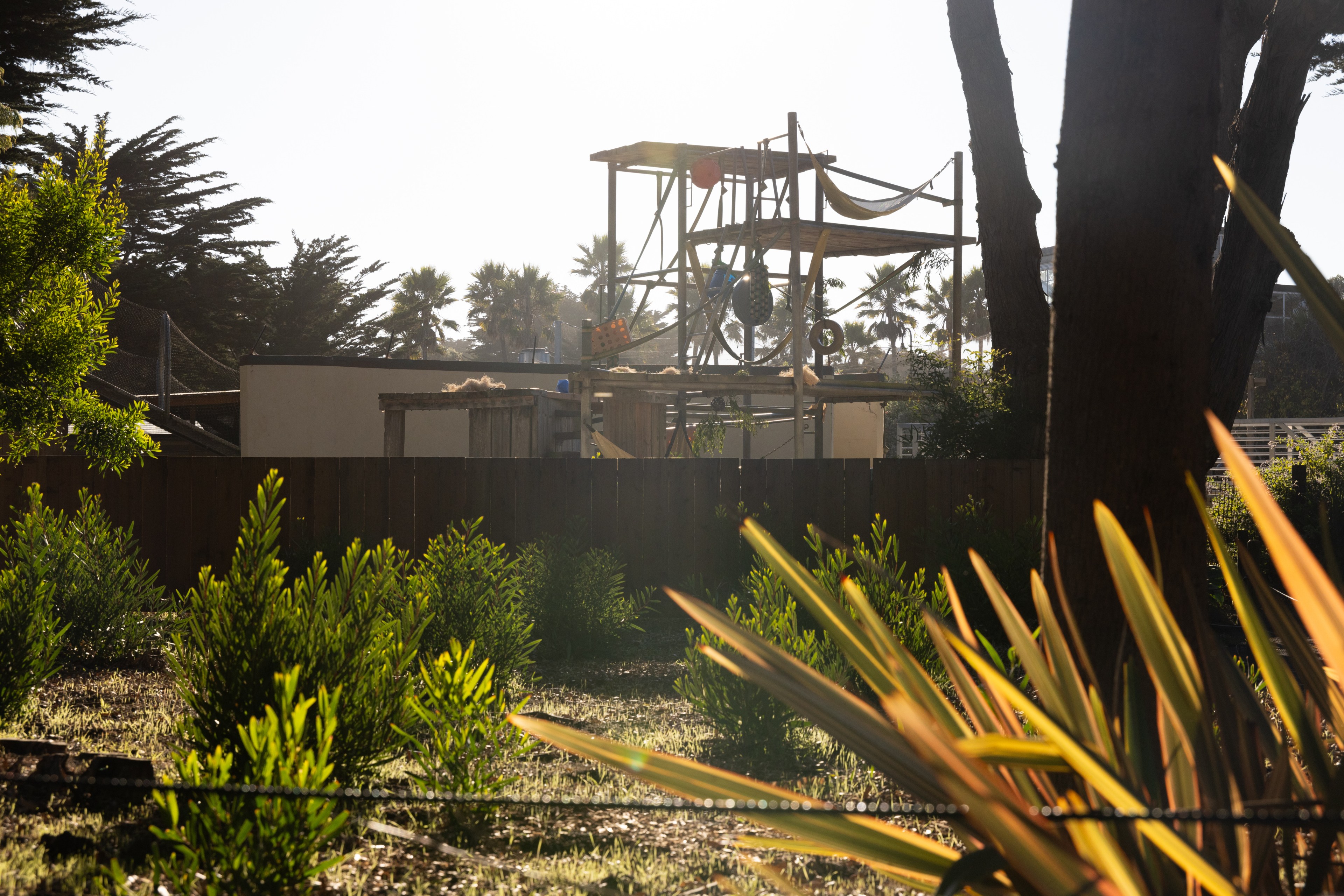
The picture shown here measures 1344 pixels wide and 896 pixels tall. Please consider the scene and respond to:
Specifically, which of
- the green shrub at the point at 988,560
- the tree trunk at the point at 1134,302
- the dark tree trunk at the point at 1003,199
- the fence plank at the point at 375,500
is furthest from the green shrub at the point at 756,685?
the dark tree trunk at the point at 1003,199

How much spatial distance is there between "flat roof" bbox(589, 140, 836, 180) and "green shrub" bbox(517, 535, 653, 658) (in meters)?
6.50

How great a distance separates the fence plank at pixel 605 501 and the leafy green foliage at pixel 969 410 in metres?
3.36

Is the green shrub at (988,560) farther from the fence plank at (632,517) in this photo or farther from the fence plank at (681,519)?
the fence plank at (632,517)

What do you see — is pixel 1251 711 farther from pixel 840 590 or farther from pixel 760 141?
pixel 760 141

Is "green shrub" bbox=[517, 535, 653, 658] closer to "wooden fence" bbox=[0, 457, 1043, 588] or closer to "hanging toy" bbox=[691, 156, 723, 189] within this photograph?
"wooden fence" bbox=[0, 457, 1043, 588]

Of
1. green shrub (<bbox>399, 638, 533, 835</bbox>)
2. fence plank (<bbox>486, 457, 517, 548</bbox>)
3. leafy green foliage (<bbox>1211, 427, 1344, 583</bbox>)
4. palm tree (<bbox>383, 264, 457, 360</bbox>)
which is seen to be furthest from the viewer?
palm tree (<bbox>383, 264, 457, 360</bbox>)

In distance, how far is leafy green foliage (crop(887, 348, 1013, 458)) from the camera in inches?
397

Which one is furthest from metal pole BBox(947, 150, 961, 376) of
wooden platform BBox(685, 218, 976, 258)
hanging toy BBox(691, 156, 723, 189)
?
hanging toy BBox(691, 156, 723, 189)

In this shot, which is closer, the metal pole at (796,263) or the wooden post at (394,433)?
the metal pole at (796,263)

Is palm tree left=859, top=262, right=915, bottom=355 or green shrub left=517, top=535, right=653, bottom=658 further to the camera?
palm tree left=859, top=262, right=915, bottom=355

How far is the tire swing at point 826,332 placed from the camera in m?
12.8

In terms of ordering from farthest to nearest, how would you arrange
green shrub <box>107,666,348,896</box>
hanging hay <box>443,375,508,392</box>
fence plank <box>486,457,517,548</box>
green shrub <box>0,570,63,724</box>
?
hanging hay <box>443,375,508,392</box> < fence plank <box>486,457,517,548</box> < green shrub <box>0,570,63,724</box> < green shrub <box>107,666,348,896</box>

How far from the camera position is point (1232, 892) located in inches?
50.5

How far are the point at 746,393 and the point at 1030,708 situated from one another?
10782mm
